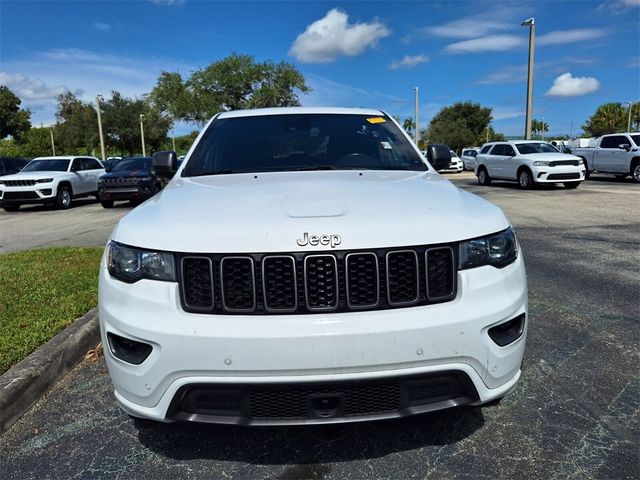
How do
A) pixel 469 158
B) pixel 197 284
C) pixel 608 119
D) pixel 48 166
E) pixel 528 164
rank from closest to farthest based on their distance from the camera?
pixel 197 284 < pixel 48 166 < pixel 528 164 < pixel 469 158 < pixel 608 119

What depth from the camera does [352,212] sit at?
2234mm

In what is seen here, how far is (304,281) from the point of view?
2.06m

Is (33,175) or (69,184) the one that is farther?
(69,184)

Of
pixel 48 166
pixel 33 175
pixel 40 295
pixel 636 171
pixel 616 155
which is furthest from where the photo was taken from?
pixel 616 155

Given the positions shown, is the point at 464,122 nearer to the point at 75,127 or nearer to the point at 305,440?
the point at 75,127

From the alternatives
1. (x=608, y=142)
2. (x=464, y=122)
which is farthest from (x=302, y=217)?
(x=464, y=122)

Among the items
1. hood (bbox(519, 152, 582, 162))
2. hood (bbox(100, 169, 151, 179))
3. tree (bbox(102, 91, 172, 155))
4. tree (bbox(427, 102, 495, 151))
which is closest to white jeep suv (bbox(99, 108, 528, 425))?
hood (bbox(100, 169, 151, 179))

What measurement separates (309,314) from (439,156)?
2.40 m

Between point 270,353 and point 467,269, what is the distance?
89 centimetres

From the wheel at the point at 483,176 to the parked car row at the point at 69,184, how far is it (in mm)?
12736

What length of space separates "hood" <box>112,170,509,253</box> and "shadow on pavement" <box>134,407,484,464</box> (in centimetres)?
89

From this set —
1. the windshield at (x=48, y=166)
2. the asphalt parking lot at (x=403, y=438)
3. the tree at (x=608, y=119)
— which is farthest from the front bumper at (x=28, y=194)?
the tree at (x=608, y=119)

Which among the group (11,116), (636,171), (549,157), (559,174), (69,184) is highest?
(11,116)

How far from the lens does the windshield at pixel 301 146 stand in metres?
3.51
